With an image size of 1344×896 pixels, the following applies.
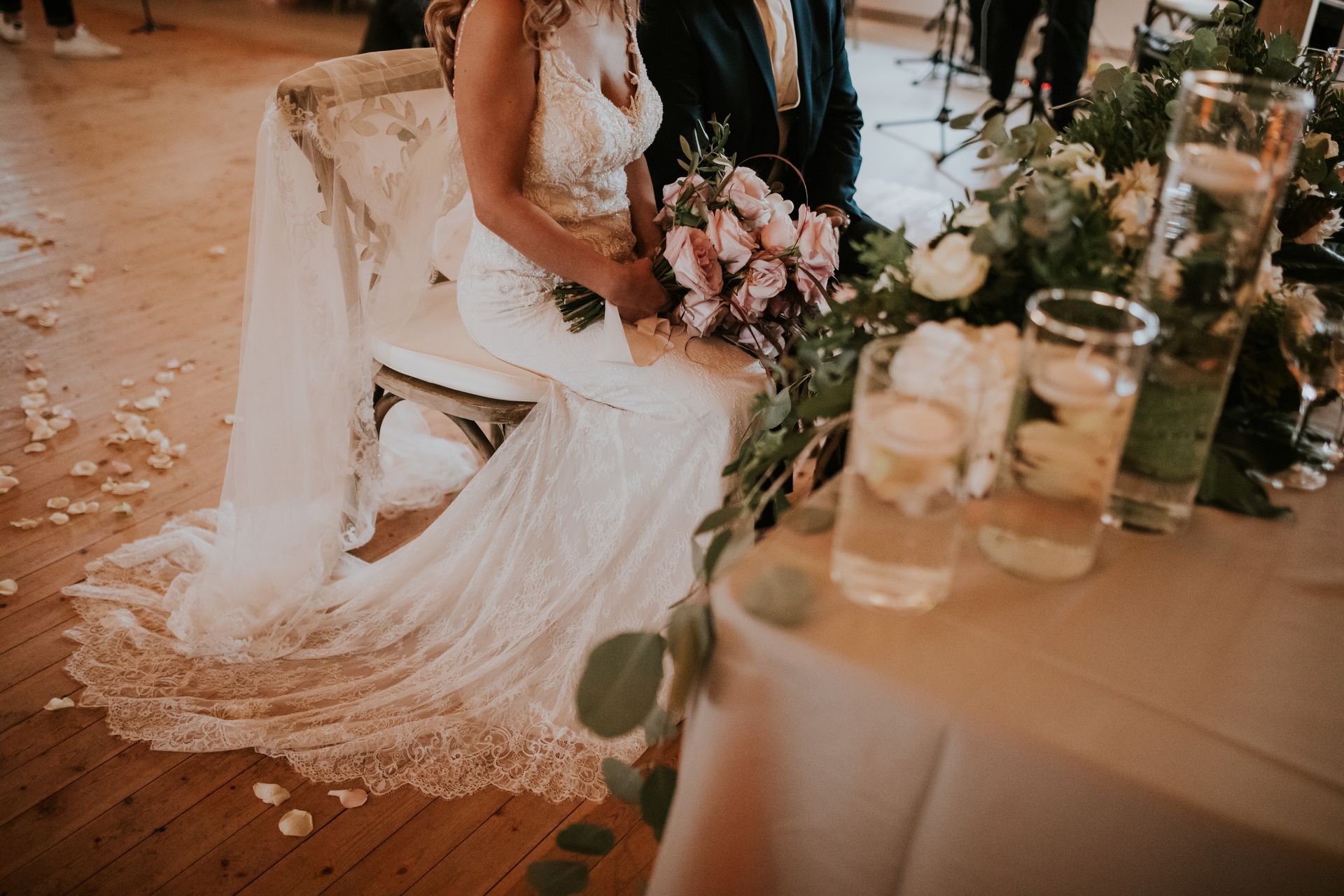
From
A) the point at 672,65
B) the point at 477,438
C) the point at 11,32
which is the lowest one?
the point at 477,438

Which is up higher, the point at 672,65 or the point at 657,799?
the point at 672,65

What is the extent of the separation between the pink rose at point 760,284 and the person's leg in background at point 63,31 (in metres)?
6.56

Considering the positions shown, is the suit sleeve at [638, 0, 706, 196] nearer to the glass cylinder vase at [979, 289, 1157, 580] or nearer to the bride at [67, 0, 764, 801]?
the bride at [67, 0, 764, 801]

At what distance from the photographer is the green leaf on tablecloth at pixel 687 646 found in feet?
2.61

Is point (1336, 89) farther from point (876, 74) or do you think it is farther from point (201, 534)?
point (876, 74)

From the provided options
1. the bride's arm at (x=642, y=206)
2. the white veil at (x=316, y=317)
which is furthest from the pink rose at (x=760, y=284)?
the white veil at (x=316, y=317)

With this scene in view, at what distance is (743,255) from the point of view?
160 centimetres

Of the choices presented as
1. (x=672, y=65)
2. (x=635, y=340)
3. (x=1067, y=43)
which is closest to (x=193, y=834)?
(x=635, y=340)

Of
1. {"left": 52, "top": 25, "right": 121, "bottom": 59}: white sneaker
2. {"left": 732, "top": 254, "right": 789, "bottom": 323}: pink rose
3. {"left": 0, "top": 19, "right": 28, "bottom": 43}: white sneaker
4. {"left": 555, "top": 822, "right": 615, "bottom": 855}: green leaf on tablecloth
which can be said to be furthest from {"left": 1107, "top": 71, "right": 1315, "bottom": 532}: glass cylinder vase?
{"left": 0, "top": 19, "right": 28, "bottom": 43}: white sneaker

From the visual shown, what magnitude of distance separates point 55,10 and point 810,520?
7.29 metres

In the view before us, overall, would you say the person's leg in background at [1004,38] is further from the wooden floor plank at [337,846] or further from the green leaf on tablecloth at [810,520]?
the green leaf on tablecloth at [810,520]

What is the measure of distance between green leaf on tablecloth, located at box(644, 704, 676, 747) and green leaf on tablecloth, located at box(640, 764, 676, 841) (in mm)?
45

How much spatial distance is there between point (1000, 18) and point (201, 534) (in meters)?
4.50

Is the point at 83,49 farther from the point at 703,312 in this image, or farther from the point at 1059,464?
the point at 1059,464
